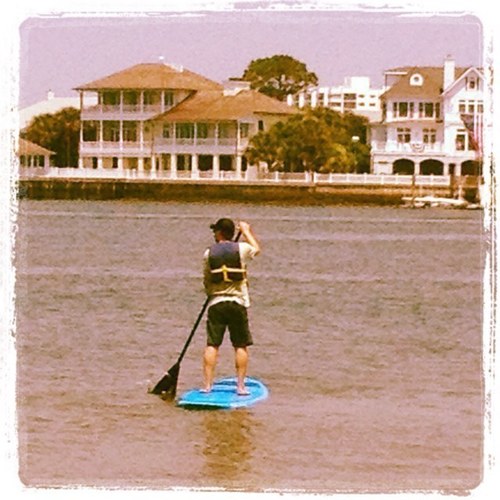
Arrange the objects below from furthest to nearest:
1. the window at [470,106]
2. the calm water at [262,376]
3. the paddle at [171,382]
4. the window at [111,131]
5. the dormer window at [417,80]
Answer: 1. the window at [111,131]
2. the dormer window at [417,80]
3. the window at [470,106]
4. the paddle at [171,382]
5. the calm water at [262,376]

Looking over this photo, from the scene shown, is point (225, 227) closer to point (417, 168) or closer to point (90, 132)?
point (90, 132)

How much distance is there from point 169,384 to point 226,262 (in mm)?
1094

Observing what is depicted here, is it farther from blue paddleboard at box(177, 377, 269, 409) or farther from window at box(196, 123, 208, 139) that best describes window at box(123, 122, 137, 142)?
blue paddleboard at box(177, 377, 269, 409)

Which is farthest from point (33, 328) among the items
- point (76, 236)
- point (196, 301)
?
point (76, 236)

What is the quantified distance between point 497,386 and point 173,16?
211 cm

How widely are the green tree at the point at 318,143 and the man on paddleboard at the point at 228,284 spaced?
7999 millimetres

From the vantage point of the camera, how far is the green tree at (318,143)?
1639 centimetres

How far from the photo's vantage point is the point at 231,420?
737 cm

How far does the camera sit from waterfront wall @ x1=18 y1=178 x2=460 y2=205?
14977mm

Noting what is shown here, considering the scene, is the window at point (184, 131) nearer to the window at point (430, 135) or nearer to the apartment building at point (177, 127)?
the apartment building at point (177, 127)

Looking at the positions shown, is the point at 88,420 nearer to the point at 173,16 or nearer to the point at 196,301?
the point at 173,16

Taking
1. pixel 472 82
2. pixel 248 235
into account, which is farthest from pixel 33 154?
pixel 472 82

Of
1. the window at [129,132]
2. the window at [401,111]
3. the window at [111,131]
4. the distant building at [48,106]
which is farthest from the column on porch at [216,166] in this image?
the distant building at [48,106]

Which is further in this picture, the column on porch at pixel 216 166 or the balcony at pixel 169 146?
the column on porch at pixel 216 166
